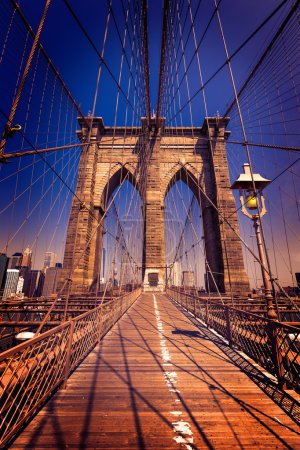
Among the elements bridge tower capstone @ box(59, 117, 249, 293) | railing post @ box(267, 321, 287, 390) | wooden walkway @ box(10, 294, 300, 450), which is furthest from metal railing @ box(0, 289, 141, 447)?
bridge tower capstone @ box(59, 117, 249, 293)

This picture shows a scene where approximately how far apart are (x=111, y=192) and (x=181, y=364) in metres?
20.3

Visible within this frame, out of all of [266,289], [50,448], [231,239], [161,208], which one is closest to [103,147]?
[161,208]

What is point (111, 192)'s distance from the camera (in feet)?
73.1

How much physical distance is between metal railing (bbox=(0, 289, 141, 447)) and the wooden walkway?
0.54ft

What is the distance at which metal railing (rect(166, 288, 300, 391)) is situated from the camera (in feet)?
9.20

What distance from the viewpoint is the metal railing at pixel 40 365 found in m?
1.80

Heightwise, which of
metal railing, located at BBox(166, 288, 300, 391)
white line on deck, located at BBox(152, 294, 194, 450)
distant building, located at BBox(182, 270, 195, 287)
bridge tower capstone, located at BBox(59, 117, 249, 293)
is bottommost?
white line on deck, located at BBox(152, 294, 194, 450)

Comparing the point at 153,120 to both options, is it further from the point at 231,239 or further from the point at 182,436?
the point at 182,436

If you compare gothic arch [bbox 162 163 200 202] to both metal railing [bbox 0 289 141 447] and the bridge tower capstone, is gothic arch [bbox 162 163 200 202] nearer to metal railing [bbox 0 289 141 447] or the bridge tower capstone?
the bridge tower capstone

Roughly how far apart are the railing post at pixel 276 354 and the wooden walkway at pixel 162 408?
0.19 m

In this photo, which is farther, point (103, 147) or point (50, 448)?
point (103, 147)

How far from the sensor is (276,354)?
9.72ft

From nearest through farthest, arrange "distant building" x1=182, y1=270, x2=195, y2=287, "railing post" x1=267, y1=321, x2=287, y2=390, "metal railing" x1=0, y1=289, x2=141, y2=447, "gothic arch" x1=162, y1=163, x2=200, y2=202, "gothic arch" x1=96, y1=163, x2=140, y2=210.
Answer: "metal railing" x1=0, y1=289, x2=141, y2=447, "railing post" x1=267, y1=321, x2=287, y2=390, "distant building" x1=182, y1=270, x2=195, y2=287, "gothic arch" x1=96, y1=163, x2=140, y2=210, "gothic arch" x1=162, y1=163, x2=200, y2=202

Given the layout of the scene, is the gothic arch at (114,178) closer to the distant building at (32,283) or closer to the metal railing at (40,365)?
the metal railing at (40,365)
